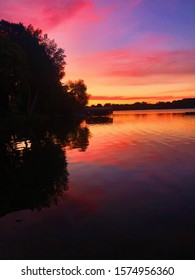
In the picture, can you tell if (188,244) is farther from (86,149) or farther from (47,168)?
(86,149)

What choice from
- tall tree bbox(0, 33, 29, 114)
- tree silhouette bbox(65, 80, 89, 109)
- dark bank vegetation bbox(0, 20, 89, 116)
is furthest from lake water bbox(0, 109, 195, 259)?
tree silhouette bbox(65, 80, 89, 109)

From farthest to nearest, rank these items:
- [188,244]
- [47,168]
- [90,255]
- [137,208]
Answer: [47,168], [137,208], [188,244], [90,255]

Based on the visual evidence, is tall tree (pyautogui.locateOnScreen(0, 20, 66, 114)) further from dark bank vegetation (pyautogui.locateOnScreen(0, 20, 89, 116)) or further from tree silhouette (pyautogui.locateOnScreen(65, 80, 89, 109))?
tree silhouette (pyautogui.locateOnScreen(65, 80, 89, 109))

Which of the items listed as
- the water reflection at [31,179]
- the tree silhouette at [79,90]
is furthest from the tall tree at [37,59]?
the tree silhouette at [79,90]

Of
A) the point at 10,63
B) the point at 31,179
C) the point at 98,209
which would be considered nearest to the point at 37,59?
the point at 10,63

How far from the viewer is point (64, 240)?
8219 millimetres

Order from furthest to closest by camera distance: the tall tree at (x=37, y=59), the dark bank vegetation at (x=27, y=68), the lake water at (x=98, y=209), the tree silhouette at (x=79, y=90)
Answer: the tree silhouette at (x=79, y=90) < the tall tree at (x=37, y=59) < the dark bank vegetation at (x=27, y=68) < the lake water at (x=98, y=209)

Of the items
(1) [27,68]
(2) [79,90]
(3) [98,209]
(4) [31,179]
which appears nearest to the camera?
(3) [98,209]

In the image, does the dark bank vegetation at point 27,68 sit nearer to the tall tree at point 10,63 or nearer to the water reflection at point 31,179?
the tall tree at point 10,63

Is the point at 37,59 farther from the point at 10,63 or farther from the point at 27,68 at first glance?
the point at 10,63

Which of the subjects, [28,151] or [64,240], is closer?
[64,240]

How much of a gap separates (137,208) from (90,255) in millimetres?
3888
